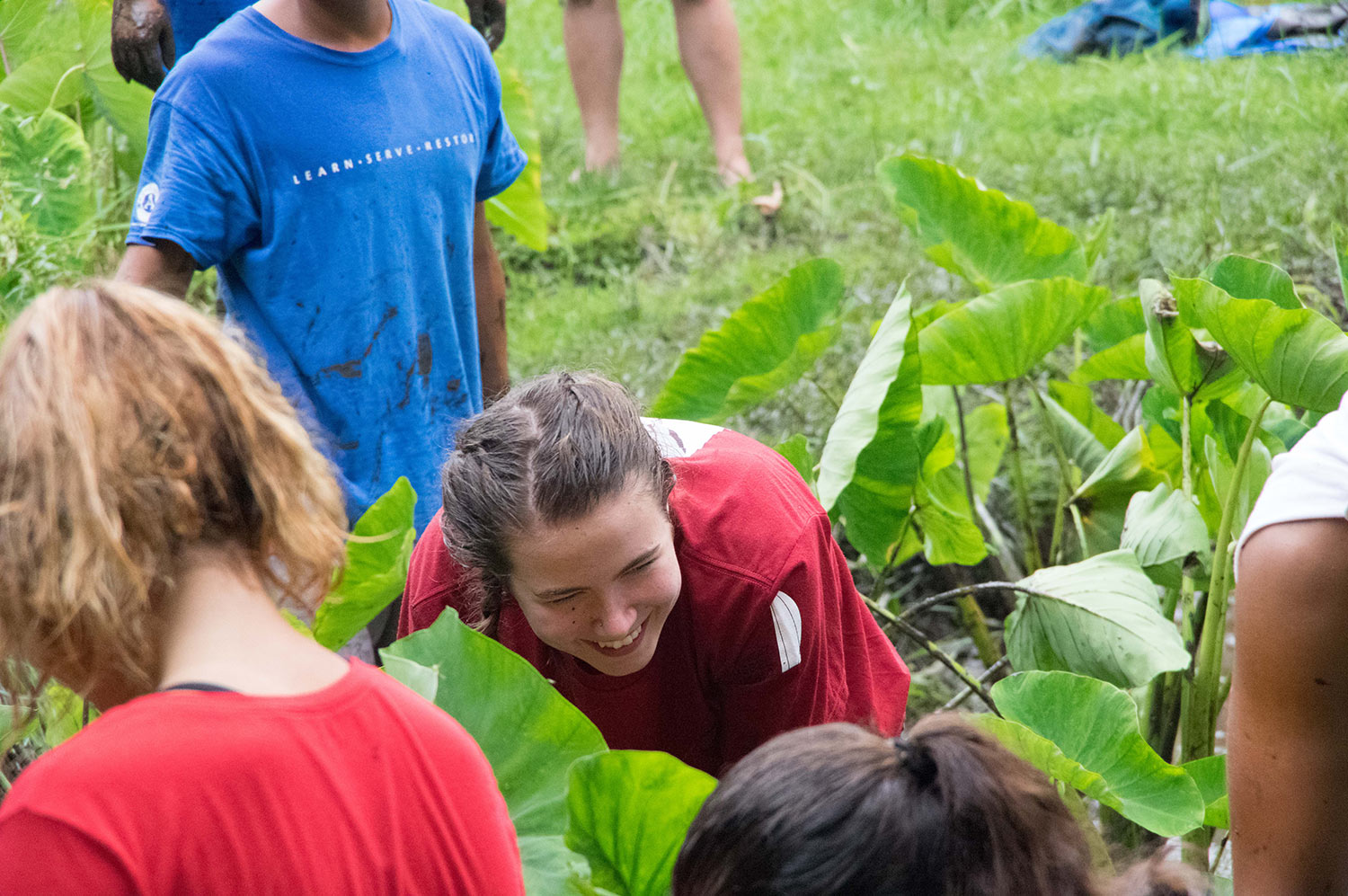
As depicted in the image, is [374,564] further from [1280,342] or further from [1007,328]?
[1280,342]

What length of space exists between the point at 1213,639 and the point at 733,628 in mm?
716

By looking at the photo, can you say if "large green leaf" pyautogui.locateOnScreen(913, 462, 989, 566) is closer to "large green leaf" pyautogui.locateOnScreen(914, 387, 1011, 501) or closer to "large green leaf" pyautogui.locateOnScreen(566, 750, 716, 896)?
"large green leaf" pyautogui.locateOnScreen(914, 387, 1011, 501)

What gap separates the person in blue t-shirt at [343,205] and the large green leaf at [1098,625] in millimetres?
846

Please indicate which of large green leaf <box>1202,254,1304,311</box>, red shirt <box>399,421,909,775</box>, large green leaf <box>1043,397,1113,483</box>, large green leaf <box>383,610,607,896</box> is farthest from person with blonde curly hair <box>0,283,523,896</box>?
large green leaf <box>1043,397,1113,483</box>

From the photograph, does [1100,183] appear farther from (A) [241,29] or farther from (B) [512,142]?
(A) [241,29]

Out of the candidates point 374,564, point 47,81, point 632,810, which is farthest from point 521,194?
point 632,810

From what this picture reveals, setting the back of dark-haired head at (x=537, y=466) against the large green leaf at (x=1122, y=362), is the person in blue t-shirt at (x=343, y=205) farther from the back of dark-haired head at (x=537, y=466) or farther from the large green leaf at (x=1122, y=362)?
the large green leaf at (x=1122, y=362)

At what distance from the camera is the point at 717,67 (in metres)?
3.53

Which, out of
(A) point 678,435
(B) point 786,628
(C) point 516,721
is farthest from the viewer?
(A) point 678,435

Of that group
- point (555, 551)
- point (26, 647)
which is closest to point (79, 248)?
point (555, 551)

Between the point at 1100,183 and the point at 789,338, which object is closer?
the point at 789,338

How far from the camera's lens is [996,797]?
84 centimetres

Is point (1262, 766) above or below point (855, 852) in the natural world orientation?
below

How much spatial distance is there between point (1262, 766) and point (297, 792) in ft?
2.29
